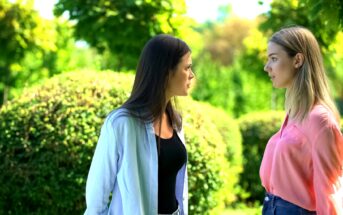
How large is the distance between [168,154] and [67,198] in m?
2.37

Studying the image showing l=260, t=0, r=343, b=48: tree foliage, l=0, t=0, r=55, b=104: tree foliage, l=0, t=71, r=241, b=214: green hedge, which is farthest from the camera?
l=0, t=0, r=55, b=104: tree foliage

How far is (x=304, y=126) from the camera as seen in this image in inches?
119

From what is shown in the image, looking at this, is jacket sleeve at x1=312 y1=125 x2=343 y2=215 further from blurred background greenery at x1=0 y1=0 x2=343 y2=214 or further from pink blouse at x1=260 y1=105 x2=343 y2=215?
blurred background greenery at x1=0 y1=0 x2=343 y2=214

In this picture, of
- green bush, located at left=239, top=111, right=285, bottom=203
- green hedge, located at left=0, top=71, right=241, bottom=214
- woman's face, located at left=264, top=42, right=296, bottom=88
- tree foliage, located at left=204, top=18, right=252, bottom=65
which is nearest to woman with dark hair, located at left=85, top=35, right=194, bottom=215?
woman's face, located at left=264, top=42, right=296, bottom=88

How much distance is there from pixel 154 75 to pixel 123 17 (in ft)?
16.5

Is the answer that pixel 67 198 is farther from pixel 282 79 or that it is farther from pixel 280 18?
pixel 280 18

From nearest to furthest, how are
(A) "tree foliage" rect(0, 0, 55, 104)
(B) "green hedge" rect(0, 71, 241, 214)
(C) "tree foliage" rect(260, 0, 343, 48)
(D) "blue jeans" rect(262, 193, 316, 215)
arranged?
(D) "blue jeans" rect(262, 193, 316, 215), (C) "tree foliage" rect(260, 0, 343, 48), (B) "green hedge" rect(0, 71, 241, 214), (A) "tree foliage" rect(0, 0, 55, 104)

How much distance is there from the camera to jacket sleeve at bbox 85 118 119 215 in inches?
118

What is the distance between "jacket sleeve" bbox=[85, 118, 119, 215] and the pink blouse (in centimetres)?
84

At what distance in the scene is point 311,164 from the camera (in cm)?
301

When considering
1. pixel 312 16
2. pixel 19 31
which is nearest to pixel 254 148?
pixel 19 31

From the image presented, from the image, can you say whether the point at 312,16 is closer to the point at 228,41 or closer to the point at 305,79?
the point at 305,79

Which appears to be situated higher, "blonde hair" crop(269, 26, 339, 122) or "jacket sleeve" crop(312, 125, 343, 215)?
"blonde hair" crop(269, 26, 339, 122)

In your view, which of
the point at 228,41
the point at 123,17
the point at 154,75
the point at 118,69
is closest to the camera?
the point at 154,75
